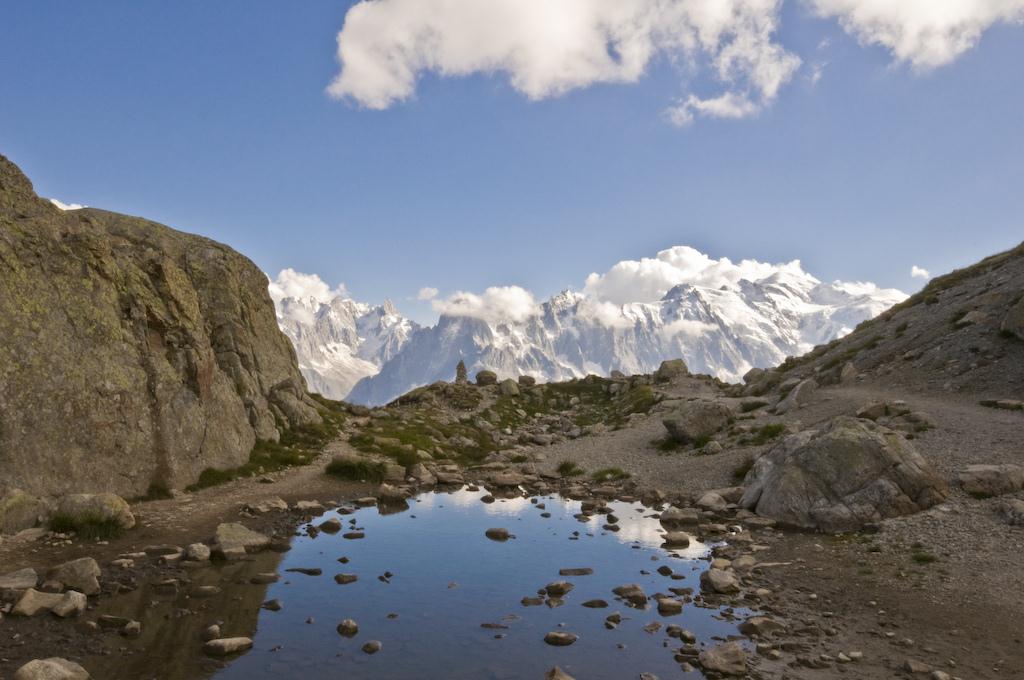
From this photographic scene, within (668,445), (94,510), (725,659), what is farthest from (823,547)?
(94,510)

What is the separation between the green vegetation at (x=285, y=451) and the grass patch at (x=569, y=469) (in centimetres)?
2166

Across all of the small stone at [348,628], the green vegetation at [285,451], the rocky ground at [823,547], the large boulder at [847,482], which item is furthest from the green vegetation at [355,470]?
the large boulder at [847,482]

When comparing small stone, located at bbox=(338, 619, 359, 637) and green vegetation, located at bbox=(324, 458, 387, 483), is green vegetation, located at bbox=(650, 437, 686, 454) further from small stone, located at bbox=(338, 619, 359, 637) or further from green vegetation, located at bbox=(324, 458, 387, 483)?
small stone, located at bbox=(338, 619, 359, 637)

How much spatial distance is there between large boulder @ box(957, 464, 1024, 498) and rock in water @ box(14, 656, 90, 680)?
37.8 meters

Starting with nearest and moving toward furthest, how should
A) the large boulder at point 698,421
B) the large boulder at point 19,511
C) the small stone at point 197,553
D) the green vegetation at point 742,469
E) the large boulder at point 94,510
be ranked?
1. the small stone at point 197,553
2. the large boulder at point 19,511
3. the large boulder at point 94,510
4. the green vegetation at point 742,469
5. the large boulder at point 698,421

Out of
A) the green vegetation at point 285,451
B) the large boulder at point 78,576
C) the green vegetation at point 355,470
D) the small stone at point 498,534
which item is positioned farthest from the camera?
the green vegetation at point 355,470

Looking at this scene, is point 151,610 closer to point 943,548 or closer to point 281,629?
point 281,629

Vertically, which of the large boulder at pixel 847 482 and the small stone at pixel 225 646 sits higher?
the large boulder at pixel 847 482

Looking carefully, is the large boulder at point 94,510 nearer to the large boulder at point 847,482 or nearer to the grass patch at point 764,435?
the large boulder at point 847,482

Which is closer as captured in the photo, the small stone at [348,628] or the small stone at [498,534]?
the small stone at [348,628]

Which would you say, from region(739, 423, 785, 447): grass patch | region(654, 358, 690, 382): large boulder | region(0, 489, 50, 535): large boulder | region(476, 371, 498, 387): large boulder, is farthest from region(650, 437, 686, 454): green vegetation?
region(654, 358, 690, 382): large boulder

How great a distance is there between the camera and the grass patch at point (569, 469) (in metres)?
52.5

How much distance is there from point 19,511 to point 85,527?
2.79m

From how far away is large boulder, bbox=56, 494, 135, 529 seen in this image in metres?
27.7
